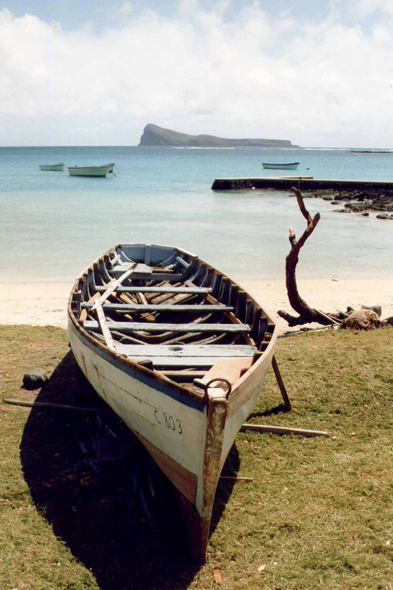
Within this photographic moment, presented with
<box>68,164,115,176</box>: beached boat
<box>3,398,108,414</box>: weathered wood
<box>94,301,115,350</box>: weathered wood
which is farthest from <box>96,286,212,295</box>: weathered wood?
<box>68,164,115,176</box>: beached boat

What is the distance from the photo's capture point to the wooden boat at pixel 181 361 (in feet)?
13.7

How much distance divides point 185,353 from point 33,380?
9.12 ft

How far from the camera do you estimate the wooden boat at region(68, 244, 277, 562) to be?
4.17 m

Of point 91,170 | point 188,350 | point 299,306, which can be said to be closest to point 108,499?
point 188,350

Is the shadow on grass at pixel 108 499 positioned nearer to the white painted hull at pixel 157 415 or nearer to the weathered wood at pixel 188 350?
the white painted hull at pixel 157 415

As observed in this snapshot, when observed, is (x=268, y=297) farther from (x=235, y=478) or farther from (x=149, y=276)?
(x=235, y=478)

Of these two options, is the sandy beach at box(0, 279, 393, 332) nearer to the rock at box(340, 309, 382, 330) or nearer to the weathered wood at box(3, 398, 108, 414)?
the rock at box(340, 309, 382, 330)

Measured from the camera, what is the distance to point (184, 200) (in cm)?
4400

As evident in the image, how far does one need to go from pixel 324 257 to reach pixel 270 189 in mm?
31182

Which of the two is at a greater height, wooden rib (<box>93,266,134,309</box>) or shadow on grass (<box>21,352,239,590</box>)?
wooden rib (<box>93,266,134,309</box>)

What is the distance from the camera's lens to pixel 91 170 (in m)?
66.9

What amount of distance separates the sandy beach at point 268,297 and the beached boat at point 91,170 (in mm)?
52522

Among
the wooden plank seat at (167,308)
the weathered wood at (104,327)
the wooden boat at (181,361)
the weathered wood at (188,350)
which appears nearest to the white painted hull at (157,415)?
the wooden boat at (181,361)

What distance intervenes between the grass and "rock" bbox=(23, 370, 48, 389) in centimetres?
15
